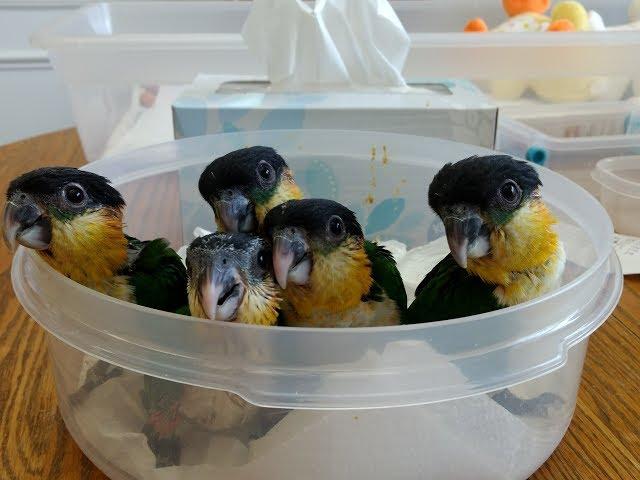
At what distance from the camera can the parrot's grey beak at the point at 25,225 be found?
Result: 0.39m

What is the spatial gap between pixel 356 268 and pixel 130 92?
1.84ft

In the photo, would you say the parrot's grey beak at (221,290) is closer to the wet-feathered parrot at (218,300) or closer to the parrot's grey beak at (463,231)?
the wet-feathered parrot at (218,300)

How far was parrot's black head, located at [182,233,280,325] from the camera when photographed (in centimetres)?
35

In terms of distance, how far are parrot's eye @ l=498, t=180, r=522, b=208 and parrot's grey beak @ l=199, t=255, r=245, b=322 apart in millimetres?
162

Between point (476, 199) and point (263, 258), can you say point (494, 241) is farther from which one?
point (263, 258)

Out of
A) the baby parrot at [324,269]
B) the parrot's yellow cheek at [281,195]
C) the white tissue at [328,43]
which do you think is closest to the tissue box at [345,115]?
the white tissue at [328,43]

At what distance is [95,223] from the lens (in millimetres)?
415

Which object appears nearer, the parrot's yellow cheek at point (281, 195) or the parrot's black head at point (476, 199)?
the parrot's black head at point (476, 199)

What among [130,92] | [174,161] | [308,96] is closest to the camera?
[174,161]

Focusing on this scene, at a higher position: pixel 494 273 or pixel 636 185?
pixel 494 273

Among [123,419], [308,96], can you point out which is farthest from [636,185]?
[123,419]

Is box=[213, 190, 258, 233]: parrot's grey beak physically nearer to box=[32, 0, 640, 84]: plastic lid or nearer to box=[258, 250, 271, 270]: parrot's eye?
box=[258, 250, 271, 270]: parrot's eye

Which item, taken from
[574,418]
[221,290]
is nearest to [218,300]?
[221,290]

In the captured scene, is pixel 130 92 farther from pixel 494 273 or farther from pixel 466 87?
pixel 494 273
